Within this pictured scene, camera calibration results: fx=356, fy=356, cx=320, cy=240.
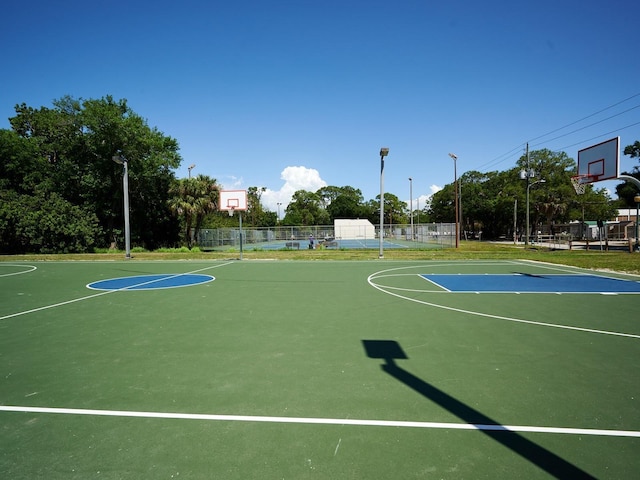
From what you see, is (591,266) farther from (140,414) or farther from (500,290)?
(140,414)

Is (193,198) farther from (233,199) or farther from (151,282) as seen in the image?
(151,282)

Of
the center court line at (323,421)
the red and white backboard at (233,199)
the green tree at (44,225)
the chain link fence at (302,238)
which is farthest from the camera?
the chain link fence at (302,238)

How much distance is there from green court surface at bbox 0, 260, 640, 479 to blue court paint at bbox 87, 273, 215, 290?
10.7ft

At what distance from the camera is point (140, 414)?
11.5 feet

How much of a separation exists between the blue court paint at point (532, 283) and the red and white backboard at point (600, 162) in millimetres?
8171

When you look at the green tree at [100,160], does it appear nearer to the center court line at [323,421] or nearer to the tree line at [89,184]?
the tree line at [89,184]

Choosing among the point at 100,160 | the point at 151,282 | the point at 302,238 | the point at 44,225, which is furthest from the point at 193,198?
the point at 151,282

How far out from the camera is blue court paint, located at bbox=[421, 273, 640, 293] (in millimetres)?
10469

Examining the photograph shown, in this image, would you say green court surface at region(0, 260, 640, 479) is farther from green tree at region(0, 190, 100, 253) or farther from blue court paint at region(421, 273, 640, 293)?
green tree at region(0, 190, 100, 253)

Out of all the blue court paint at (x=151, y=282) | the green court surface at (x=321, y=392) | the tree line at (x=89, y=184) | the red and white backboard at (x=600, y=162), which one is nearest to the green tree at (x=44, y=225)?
the tree line at (x=89, y=184)

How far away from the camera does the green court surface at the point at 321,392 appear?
2764 mm

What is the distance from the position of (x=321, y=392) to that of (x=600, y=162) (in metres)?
21.9

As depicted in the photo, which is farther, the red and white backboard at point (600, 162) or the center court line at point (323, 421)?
the red and white backboard at point (600, 162)

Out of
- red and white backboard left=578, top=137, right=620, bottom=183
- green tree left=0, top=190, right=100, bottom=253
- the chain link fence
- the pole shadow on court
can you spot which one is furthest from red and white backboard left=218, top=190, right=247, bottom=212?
the pole shadow on court
